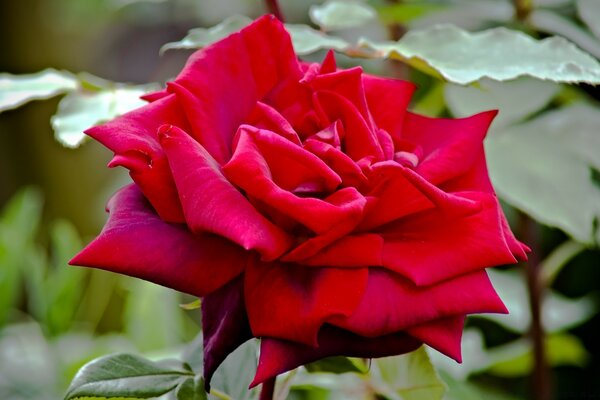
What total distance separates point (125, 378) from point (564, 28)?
369 mm

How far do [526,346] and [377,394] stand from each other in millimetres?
263

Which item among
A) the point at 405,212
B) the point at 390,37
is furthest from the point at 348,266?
the point at 390,37

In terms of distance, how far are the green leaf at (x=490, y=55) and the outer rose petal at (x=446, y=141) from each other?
0.03 meters

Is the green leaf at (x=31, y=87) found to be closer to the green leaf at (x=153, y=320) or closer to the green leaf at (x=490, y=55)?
the green leaf at (x=490, y=55)

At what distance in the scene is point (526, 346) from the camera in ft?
2.22

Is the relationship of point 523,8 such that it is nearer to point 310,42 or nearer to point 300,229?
point 310,42

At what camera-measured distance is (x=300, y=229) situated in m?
0.27

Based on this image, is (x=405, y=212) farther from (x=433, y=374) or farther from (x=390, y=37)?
(x=390, y=37)

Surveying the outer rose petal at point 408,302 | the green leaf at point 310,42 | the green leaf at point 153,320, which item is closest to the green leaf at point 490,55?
the green leaf at point 310,42

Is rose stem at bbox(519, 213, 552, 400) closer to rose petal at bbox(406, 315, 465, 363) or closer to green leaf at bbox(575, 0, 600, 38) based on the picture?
green leaf at bbox(575, 0, 600, 38)

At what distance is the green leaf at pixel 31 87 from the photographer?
382mm

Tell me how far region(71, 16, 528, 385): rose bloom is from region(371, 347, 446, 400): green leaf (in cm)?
12

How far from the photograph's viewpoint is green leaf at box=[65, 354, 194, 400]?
1.01 ft

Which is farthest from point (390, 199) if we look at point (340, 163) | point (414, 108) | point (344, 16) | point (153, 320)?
point (153, 320)
